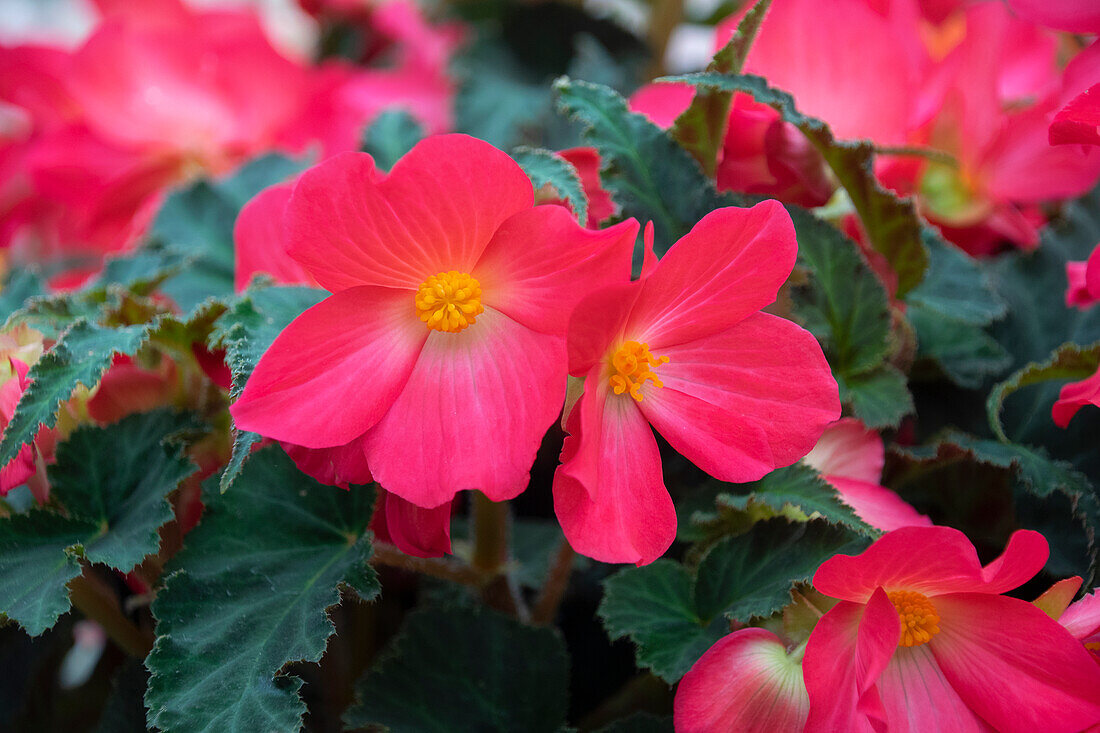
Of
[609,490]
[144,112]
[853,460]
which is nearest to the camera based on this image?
[609,490]

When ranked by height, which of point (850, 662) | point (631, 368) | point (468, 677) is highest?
point (631, 368)

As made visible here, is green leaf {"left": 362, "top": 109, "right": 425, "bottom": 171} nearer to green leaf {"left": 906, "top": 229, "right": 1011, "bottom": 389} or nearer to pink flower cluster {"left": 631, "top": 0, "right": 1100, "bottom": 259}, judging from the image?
pink flower cluster {"left": 631, "top": 0, "right": 1100, "bottom": 259}

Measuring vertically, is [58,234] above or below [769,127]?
below

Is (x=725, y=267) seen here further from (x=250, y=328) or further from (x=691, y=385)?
(x=250, y=328)

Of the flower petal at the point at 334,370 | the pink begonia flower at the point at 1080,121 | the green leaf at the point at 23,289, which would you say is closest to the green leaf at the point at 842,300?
the pink begonia flower at the point at 1080,121

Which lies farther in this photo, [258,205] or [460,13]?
[460,13]

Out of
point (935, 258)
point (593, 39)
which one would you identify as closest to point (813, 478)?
point (935, 258)

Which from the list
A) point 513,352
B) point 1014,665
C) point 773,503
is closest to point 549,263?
point 513,352

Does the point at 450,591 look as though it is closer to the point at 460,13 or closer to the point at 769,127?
the point at 769,127
